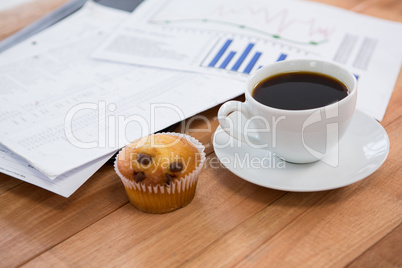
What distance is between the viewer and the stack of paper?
691 mm

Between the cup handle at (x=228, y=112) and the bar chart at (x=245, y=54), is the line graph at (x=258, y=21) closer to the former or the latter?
the bar chart at (x=245, y=54)

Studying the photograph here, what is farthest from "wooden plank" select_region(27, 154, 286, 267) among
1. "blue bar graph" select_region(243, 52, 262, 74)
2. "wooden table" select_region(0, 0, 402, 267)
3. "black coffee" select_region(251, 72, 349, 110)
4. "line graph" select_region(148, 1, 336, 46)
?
"line graph" select_region(148, 1, 336, 46)

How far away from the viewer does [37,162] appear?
65cm

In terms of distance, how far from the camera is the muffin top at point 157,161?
57 cm

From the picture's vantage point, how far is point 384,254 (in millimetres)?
509

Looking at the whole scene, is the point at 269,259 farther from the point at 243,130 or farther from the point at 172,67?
the point at 172,67

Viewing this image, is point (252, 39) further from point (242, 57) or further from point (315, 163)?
point (315, 163)

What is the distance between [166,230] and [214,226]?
56mm

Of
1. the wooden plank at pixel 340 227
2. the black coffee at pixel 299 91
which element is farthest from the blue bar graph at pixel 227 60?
the wooden plank at pixel 340 227

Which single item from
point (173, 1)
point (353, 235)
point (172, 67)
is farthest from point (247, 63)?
point (353, 235)

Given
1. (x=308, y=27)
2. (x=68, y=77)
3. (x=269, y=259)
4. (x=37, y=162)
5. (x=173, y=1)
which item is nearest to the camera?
(x=269, y=259)

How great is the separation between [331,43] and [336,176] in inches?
16.1

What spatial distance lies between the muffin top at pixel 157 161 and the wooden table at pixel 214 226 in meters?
0.05

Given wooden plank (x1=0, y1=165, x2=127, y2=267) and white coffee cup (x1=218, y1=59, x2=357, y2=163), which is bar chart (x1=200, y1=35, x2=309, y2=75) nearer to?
white coffee cup (x1=218, y1=59, x2=357, y2=163)
